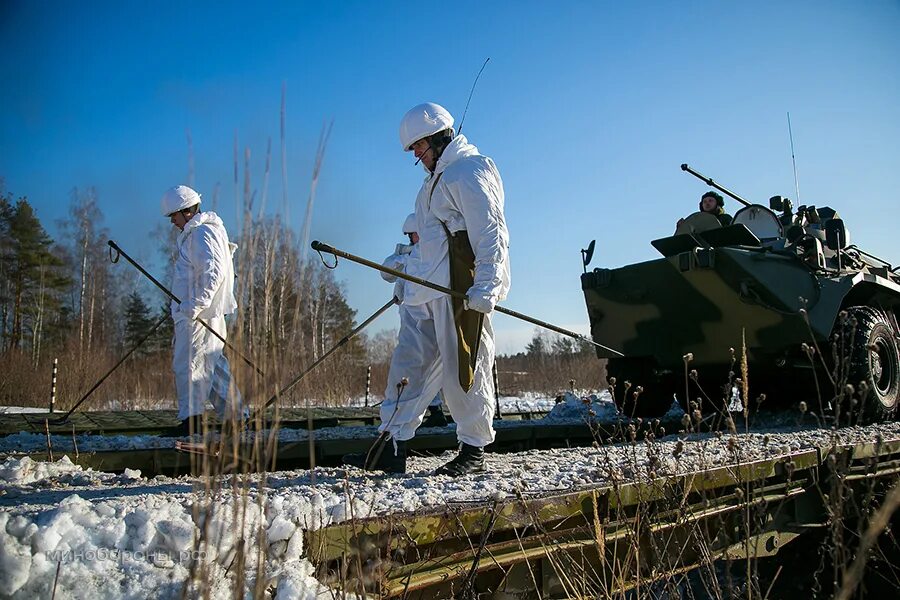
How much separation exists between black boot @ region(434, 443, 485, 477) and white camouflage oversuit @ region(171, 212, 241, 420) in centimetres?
283

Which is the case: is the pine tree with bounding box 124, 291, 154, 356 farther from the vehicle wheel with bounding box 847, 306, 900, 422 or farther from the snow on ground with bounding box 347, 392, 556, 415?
the vehicle wheel with bounding box 847, 306, 900, 422

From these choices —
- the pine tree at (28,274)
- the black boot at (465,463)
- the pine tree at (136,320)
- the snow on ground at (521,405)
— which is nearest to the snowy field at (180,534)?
the black boot at (465,463)

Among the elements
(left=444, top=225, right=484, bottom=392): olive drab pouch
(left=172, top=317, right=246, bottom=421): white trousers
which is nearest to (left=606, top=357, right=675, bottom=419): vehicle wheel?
(left=172, top=317, right=246, bottom=421): white trousers

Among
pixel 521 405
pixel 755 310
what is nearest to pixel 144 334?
pixel 521 405

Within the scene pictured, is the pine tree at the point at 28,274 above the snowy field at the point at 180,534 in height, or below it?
above

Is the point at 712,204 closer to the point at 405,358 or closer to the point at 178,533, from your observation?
the point at 405,358

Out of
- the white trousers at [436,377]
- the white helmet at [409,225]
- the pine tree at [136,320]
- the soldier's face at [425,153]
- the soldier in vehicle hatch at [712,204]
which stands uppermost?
the pine tree at [136,320]

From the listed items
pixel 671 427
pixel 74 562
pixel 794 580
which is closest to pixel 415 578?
pixel 74 562

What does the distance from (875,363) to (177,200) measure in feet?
21.2

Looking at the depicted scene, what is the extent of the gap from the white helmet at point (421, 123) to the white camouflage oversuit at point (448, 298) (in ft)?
0.42

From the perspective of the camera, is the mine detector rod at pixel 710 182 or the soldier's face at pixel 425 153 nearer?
the soldier's face at pixel 425 153

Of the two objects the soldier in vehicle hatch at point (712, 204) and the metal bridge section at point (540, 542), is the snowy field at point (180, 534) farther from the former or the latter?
the soldier in vehicle hatch at point (712, 204)

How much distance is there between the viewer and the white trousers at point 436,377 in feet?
12.4

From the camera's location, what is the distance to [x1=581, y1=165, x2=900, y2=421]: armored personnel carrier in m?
6.59
